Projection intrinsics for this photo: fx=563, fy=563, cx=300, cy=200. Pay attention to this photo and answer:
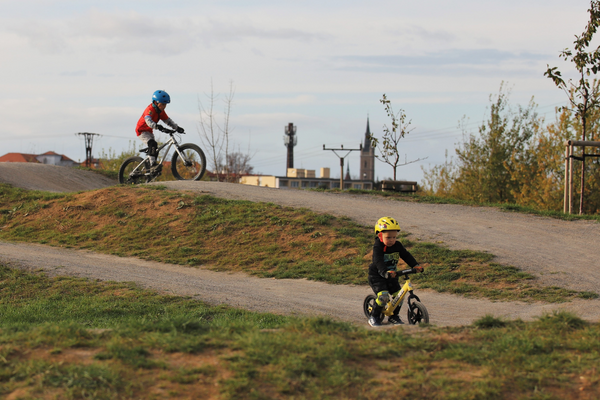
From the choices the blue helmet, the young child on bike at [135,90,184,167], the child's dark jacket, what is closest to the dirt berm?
the child's dark jacket

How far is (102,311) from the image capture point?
7.59 m

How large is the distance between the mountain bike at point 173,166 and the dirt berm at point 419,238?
476mm

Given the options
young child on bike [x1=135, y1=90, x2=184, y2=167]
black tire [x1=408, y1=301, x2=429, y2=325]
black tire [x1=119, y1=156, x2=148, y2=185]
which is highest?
young child on bike [x1=135, y1=90, x2=184, y2=167]

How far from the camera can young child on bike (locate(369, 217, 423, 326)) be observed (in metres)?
6.41

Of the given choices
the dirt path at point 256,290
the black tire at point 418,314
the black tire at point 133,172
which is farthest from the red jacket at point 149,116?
the black tire at point 418,314

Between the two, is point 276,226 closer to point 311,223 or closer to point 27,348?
point 311,223

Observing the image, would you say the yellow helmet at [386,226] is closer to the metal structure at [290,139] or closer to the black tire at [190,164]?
the black tire at [190,164]

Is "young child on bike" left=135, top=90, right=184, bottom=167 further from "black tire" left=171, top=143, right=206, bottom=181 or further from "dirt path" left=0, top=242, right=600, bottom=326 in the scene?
"dirt path" left=0, top=242, right=600, bottom=326

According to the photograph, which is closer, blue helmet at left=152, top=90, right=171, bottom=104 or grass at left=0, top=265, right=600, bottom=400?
grass at left=0, top=265, right=600, bottom=400

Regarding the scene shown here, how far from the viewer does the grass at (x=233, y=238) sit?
1012 centimetres

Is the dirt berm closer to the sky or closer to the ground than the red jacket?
closer to the ground

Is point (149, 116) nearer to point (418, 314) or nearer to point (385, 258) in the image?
point (385, 258)

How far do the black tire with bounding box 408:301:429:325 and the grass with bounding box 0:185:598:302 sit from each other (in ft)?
10.5

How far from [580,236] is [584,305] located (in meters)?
5.09
